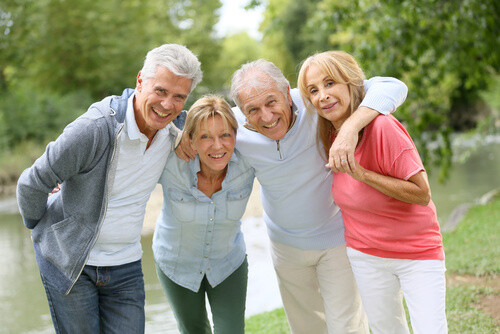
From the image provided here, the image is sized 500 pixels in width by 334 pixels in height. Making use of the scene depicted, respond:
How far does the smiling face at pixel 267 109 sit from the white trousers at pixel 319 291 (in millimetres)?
746

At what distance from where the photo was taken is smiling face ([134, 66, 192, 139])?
2.74 meters

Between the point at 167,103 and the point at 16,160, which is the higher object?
the point at 16,160

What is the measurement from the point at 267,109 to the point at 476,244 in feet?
14.6

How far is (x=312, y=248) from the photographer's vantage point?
122 inches

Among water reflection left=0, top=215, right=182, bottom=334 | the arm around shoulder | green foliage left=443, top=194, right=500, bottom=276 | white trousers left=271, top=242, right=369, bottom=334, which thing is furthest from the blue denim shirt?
green foliage left=443, top=194, right=500, bottom=276

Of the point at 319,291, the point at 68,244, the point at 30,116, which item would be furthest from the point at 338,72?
the point at 30,116

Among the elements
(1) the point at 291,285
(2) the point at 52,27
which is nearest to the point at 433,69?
(1) the point at 291,285

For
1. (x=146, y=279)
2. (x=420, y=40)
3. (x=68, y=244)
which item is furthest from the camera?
(x=420, y=40)

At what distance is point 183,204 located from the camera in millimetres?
3023

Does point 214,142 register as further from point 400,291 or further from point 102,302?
point 400,291

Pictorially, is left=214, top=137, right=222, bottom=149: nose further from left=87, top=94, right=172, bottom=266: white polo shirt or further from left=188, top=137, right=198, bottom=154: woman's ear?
left=87, top=94, right=172, bottom=266: white polo shirt

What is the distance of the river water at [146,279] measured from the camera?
554cm

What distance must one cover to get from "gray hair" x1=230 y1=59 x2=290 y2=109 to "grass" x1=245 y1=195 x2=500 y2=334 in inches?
96.9

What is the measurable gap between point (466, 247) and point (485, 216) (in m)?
1.70
